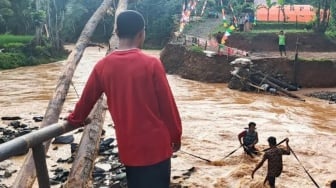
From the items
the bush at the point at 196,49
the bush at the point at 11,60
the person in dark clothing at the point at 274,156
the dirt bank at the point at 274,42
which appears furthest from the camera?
the bush at the point at 11,60

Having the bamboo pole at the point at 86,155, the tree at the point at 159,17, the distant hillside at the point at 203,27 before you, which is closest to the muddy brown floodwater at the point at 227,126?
the bamboo pole at the point at 86,155

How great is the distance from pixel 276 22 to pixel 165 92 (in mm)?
30705

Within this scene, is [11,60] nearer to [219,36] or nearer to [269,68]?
[219,36]

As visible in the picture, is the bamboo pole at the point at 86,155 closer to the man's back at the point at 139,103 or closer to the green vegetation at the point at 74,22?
the man's back at the point at 139,103

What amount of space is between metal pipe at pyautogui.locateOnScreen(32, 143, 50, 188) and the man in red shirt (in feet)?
1.42

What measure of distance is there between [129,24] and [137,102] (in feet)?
1.73

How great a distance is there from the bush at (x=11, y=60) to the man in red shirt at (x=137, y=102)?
93.7 feet

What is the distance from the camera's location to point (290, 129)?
1327cm

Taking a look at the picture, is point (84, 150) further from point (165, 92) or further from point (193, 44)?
point (193, 44)

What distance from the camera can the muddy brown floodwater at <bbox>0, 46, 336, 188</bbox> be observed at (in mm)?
8664

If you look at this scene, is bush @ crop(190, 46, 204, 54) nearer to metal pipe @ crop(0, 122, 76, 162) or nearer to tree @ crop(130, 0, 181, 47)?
tree @ crop(130, 0, 181, 47)

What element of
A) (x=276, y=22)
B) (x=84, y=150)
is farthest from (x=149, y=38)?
(x=84, y=150)

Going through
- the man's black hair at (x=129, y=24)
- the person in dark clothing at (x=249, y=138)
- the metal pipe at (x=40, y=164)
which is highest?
the man's black hair at (x=129, y=24)

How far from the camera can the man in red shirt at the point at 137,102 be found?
9.21 ft
